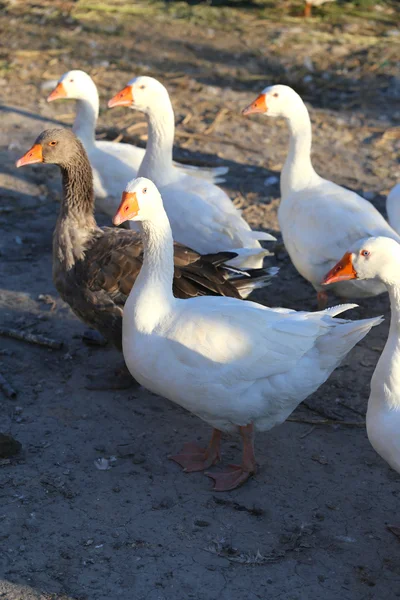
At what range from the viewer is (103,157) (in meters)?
6.50

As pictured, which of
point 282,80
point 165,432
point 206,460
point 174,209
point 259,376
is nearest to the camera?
point 259,376

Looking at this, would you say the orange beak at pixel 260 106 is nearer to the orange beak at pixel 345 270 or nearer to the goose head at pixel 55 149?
the goose head at pixel 55 149

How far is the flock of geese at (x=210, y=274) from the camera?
3.89 metres

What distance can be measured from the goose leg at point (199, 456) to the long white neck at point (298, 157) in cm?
218

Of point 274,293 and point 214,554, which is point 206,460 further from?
point 274,293

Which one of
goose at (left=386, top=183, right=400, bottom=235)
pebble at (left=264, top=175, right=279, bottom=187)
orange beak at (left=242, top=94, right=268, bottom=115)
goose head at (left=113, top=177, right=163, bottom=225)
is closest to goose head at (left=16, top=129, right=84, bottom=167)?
goose head at (left=113, top=177, right=163, bottom=225)

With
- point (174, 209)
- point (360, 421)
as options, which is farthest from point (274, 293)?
point (360, 421)

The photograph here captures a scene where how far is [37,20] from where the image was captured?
1064 cm

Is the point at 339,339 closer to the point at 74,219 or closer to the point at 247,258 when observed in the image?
the point at 247,258

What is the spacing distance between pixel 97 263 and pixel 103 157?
1961 millimetres

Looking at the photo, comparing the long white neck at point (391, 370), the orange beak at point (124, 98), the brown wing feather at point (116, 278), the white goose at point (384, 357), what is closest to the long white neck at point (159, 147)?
the orange beak at point (124, 98)

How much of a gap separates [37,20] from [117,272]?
23.3 ft

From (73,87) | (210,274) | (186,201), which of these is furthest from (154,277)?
(73,87)

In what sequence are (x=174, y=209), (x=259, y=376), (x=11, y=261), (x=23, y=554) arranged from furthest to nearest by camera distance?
(x=11, y=261) → (x=174, y=209) → (x=259, y=376) → (x=23, y=554)
